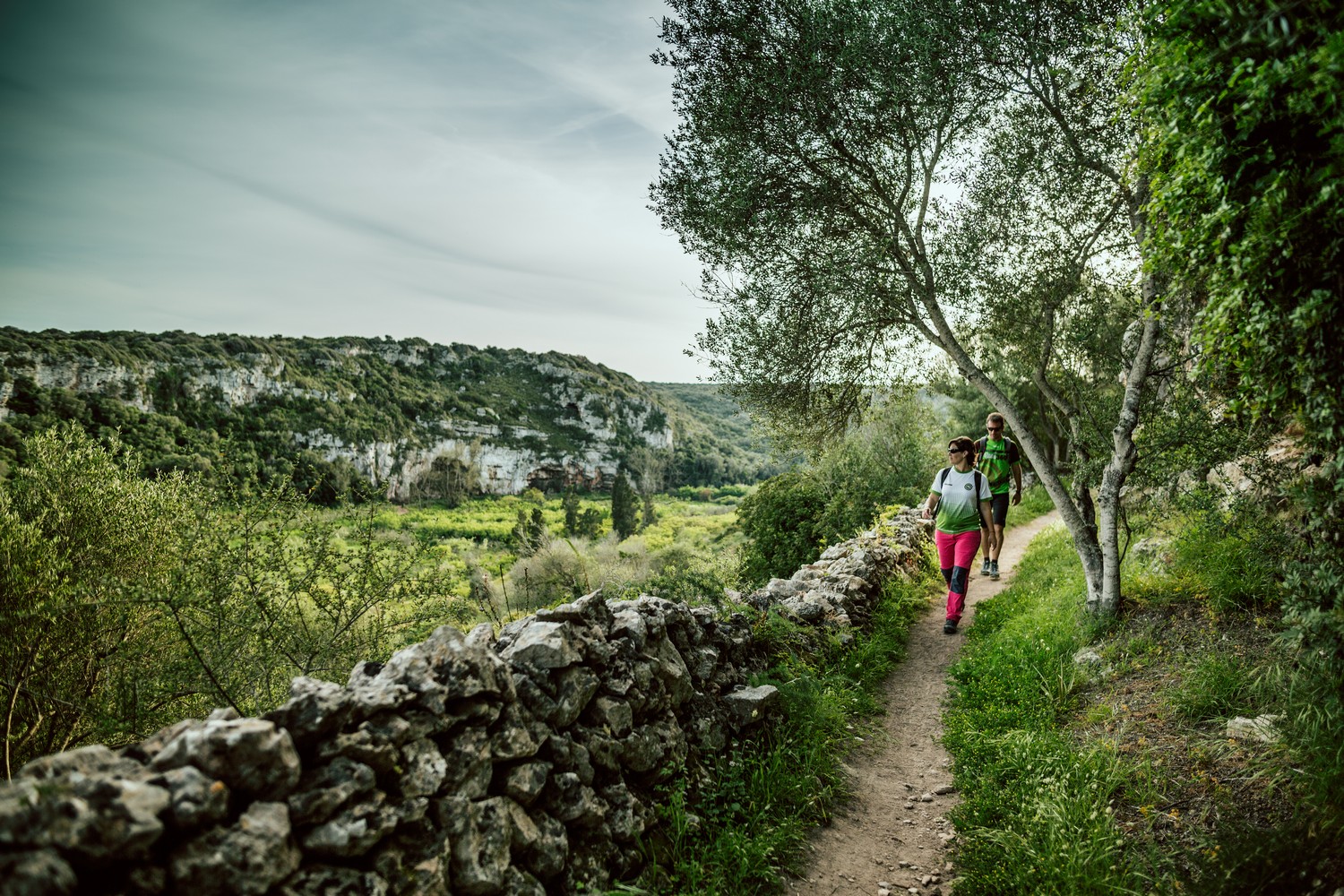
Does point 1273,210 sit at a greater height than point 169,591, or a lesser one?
greater

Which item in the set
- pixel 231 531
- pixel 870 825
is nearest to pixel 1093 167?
pixel 870 825

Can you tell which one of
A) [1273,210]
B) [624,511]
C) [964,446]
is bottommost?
[624,511]

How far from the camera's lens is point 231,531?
10711 millimetres

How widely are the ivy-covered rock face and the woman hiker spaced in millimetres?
11635

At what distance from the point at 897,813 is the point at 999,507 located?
22.1 ft

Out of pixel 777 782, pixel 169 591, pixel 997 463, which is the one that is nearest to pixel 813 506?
pixel 997 463

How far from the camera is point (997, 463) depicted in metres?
10.3

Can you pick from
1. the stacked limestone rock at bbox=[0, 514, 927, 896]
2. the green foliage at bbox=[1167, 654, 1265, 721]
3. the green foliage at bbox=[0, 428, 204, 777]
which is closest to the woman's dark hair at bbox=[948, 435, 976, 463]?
the green foliage at bbox=[1167, 654, 1265, 721]

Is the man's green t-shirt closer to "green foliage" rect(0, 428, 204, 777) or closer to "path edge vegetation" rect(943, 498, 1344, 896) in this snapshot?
"path edge vegetation" rect(943, 498, 1344, 896)

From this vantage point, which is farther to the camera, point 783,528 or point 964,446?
point 783,528

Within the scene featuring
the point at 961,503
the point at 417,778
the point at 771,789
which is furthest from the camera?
the point at 961,503

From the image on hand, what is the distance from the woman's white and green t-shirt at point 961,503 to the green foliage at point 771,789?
2.55 meters

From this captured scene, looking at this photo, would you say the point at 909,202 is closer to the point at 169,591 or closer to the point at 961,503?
the point at 961,503

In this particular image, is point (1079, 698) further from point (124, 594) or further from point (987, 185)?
point (124, 594)
